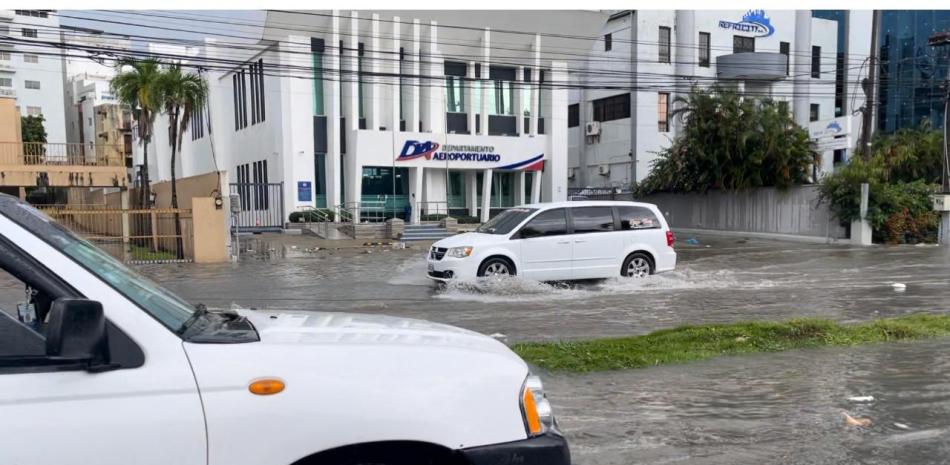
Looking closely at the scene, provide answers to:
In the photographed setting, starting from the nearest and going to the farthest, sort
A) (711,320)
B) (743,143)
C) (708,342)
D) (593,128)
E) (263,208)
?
(708,342) → (711,320) → (743,143) → (263,208) → (593,128)

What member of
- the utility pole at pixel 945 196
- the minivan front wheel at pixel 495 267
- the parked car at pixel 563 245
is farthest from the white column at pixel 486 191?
the minivan front wheel at pixel 495 267

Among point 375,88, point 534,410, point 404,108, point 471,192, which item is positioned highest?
point 375,88

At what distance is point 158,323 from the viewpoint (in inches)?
96.7

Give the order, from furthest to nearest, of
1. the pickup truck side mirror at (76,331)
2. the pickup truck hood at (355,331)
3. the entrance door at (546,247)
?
the entrance door at (546,247) < the pickup truck hood at (355,331) < the pickup truck side mirror at (76,331)

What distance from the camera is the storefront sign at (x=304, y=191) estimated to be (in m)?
33.5

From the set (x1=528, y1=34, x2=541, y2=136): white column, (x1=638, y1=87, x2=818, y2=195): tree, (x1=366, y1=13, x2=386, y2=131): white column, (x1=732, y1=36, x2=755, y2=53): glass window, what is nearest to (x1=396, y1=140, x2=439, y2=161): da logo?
(x1=366, y1=13, x2=386, y2=131): white column

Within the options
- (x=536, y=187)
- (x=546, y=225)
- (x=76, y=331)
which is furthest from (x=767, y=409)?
(x=536, y=187)

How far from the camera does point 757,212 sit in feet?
102

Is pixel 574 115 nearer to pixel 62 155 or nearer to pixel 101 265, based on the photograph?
pixel 62 155

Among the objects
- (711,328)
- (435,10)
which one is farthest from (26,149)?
(711,328)

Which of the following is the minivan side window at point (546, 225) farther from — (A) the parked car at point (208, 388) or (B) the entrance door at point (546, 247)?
(A) the parked car at point (208, 388)

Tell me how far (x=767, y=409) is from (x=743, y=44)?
46746 millimetres

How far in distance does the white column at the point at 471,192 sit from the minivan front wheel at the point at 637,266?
78.9 ft

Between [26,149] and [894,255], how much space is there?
32.9m
